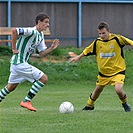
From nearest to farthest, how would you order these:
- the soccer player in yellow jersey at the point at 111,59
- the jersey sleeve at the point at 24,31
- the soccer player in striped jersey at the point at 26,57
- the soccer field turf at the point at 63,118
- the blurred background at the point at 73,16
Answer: the soccer field turf at the point at 63,118
the jersey sleeve at the point at 24,31
the soccer player in striped jersey at the point at 26,57
the soccer player in yellow jersey at the point at 111,59
the blurred background at the point at 73,16

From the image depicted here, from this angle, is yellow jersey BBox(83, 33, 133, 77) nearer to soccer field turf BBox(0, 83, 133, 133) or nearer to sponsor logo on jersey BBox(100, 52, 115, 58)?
sponsor logo on jersey BBox(100, 52, 115, 58)

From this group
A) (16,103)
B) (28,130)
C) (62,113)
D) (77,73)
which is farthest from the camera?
(77,73)

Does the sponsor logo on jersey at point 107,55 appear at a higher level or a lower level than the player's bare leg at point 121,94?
higher

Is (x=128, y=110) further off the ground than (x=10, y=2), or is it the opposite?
(x=10, y=2)

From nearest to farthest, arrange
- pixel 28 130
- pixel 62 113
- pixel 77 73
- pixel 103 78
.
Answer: pixel 28 130
pixel 62 113
pixel 103 78
pixel 77 73

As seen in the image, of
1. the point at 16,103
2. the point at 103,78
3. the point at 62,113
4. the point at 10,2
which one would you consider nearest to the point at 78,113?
the point at 62,113

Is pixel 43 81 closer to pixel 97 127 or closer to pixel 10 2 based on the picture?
pixel 97 127

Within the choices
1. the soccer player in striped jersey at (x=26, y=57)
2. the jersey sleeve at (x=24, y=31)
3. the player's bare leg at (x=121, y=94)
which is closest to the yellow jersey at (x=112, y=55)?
the player's bare leg at (x=121, y=94)

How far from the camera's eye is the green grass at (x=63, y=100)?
375 inches

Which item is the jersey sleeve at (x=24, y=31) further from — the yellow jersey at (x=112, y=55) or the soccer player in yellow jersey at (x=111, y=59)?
the yellow jersey at (x=112, y=55)

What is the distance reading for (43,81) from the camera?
38.8 feet

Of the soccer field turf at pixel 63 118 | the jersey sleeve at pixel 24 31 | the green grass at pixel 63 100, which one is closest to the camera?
the soccer field turf at pixel 63 118

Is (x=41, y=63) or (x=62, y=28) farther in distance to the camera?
(x=62, y=28)

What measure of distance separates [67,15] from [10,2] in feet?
6.77
